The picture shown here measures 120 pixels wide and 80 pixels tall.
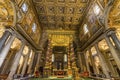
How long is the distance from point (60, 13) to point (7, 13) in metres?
8.24

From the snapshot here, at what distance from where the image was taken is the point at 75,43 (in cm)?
1916

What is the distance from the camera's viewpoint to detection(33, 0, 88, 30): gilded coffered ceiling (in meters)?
13.7

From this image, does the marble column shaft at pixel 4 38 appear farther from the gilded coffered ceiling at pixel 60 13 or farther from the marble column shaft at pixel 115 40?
the marble column shaft at pixel 115 40

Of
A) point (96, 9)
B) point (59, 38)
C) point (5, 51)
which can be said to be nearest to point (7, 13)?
point (5, 51)

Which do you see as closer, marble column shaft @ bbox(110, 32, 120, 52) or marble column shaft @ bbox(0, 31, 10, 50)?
marble column shaft @ bbox(0, 31, 10, 50)

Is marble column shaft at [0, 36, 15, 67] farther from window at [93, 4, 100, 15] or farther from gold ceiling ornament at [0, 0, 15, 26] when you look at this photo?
window at [93, 4, 100, 15]

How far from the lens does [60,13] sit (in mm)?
15648

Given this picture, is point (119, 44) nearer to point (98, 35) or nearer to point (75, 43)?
point (98, 35)

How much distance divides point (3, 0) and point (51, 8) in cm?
717

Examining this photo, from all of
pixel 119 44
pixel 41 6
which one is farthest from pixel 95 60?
pixel 41 6

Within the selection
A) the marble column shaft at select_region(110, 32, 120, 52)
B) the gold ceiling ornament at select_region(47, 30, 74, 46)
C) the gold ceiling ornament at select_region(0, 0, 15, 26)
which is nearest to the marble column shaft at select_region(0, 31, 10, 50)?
the gold ceiling ornament at select_region(0, 0, 15, 26)

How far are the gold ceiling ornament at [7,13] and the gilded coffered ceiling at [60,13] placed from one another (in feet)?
16.2

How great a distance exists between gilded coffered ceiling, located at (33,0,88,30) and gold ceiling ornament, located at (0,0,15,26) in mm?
4949

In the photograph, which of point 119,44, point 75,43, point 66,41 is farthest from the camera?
point 75,43
